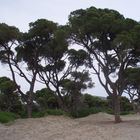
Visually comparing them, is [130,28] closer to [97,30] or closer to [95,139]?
[97,30]

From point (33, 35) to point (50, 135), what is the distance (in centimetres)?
1335

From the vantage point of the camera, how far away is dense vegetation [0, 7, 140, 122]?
22.0 m

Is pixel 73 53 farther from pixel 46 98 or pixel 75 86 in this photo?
pixel 46 98

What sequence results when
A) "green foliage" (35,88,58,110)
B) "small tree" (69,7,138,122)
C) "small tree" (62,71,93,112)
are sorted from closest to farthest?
1. "small tree" (69,7,138,122)
2. "small tree" (62,71,93,112)
3. "green foliage" (35,88,58,110)

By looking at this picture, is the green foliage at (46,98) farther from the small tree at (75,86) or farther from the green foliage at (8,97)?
the small tree at (75,86)

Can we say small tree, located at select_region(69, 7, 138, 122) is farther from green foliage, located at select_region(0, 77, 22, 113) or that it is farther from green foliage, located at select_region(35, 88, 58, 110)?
green foliage, located at select_region(35, 88, 58, 110)

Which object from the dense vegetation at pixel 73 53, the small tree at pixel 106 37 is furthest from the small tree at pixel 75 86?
the small tree at pixel 106 37

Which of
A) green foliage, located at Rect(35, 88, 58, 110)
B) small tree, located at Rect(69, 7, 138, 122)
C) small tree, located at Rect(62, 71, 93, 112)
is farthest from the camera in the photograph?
green foliage, located at Rect(35, 88, 58, 110)

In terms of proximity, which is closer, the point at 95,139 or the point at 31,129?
the point at 95,139

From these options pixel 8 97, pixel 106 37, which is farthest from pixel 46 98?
pixel 106 37

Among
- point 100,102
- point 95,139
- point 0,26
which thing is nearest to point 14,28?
point 0,26

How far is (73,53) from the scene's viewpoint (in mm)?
31922

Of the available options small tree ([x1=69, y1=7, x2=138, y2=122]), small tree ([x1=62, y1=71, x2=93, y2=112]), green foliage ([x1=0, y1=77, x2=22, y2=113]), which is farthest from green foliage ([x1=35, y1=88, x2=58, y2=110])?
small tree ([x1=69, y1=7, x2=138, y2=122])

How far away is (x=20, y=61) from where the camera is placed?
2897 centimetres
